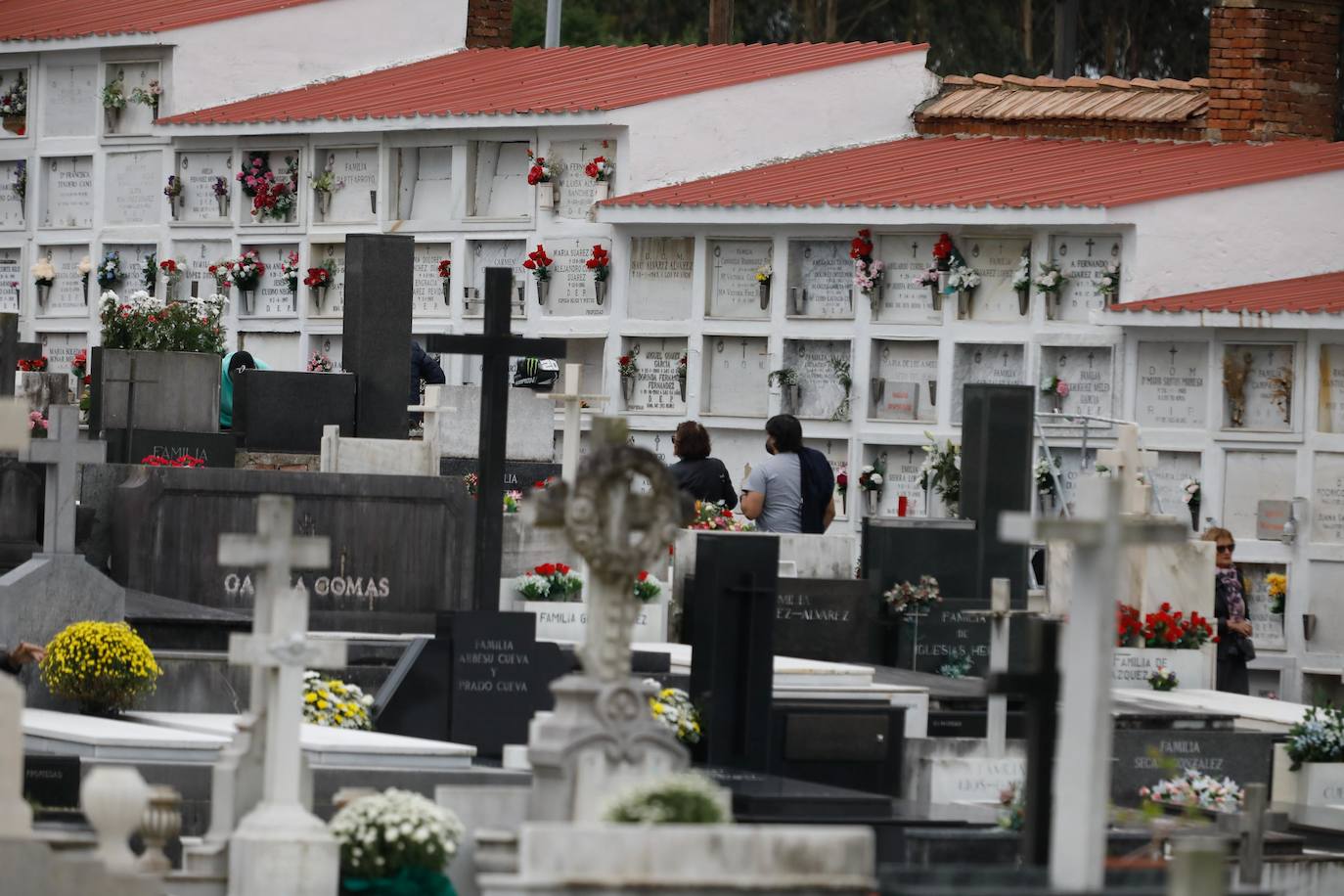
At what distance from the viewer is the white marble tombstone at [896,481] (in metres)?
21.2

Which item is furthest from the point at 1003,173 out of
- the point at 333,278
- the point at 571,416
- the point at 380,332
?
the point at 571,416

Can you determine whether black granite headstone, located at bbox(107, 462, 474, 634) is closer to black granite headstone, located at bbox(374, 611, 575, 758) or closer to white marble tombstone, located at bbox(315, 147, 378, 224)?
black granite headstone, located at bbox(374, 611, 575, 758)

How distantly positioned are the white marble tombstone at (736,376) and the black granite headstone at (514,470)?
3.40 metres

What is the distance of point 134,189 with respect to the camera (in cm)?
2634

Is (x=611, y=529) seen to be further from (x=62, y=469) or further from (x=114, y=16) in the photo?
(x=114, y=16)

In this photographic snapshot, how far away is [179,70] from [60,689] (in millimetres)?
14635

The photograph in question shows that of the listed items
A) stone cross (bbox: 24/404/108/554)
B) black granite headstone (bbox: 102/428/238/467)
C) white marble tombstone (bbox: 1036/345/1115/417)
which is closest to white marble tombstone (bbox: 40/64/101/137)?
black granite headstone (bbox: 102/428/238/467)

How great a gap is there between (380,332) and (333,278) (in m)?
5.90

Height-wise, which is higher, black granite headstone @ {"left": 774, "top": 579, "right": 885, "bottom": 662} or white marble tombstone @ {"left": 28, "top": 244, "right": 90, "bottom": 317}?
white marble tombstone @ {"left": 28, "top": 244, "right": 90, "bottom": 317}

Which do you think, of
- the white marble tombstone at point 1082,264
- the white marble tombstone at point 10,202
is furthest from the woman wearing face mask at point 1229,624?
the white marble tombstone at point 10,202

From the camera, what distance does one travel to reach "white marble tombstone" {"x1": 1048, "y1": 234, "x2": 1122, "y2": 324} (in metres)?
20.5

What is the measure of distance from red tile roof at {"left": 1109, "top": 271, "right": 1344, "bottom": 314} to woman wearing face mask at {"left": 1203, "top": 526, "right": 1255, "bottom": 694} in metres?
2.03

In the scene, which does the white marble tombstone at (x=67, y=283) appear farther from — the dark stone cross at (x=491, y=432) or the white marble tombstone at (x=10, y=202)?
the dark stone cross at (x=491, y=432)

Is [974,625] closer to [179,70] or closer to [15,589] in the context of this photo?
[15,589]
